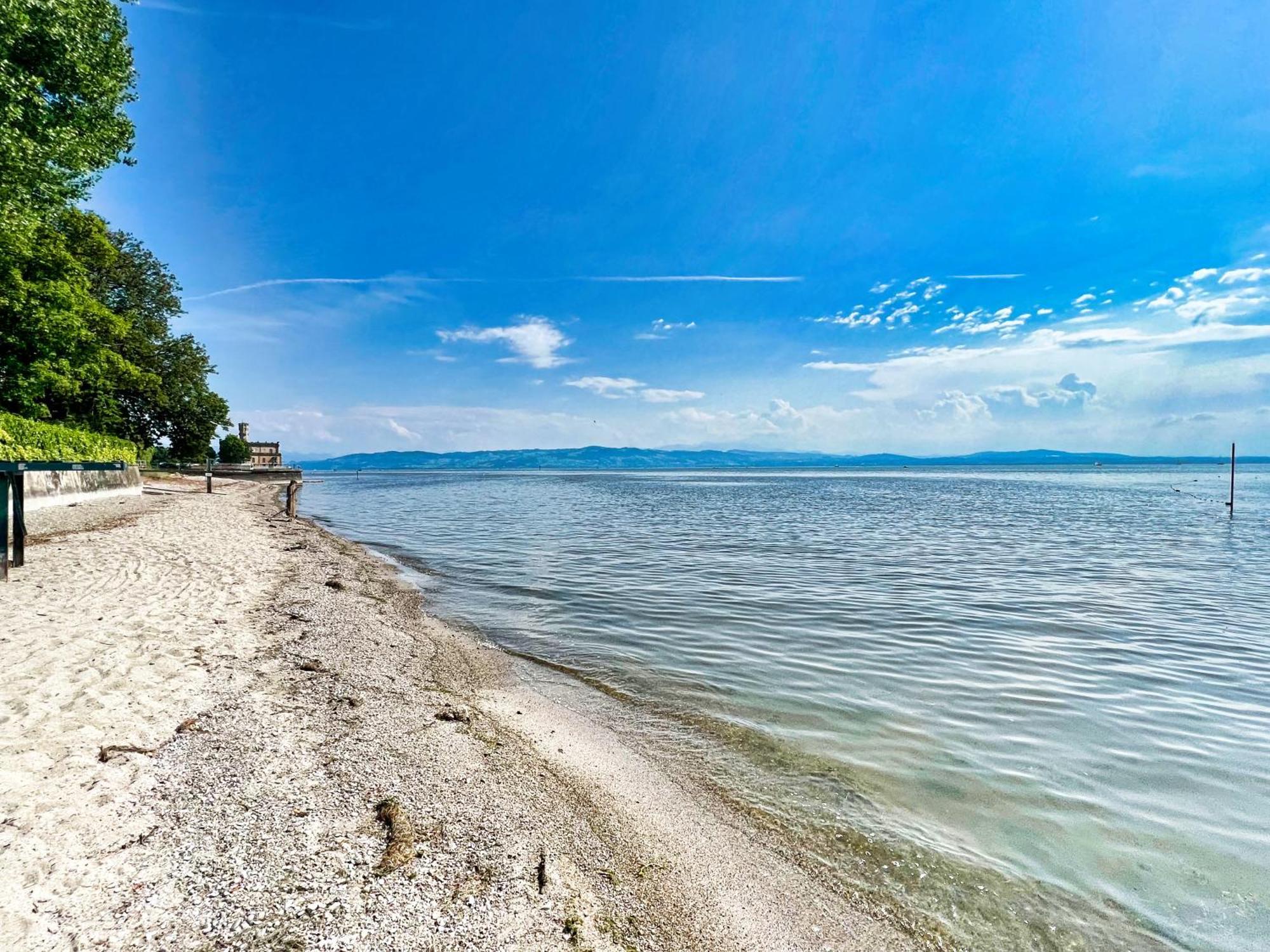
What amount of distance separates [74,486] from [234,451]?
171 ft

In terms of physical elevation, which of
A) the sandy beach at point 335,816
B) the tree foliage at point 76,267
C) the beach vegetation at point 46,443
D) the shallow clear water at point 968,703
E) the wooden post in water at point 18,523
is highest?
the tree foliage at point 76,267

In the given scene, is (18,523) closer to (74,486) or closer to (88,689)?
(88,689)

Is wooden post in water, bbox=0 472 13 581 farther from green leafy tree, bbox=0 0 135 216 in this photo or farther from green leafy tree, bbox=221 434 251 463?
green leafy tree, bbox=221 434 251 463

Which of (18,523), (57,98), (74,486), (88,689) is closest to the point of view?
(88,689)

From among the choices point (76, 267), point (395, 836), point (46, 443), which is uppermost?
point (76, 267)

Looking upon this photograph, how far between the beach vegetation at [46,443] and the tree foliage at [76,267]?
2144 millimetres

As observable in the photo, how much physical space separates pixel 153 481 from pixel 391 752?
49850mm

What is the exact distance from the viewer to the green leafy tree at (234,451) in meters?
68.8

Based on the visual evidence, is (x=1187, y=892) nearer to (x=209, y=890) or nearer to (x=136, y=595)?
(x=209, y=890)

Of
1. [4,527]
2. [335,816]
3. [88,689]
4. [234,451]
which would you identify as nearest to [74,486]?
[4,527]

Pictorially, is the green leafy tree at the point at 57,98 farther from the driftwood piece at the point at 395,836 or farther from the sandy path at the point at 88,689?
the driftwood piece at the point at 395,836

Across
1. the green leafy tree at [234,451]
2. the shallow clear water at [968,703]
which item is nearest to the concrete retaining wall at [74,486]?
the shallow clear water at [968,703]

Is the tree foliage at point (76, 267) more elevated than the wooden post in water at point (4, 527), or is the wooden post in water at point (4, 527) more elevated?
the tree foliage at point (76, 267)

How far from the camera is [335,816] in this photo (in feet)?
12.6
